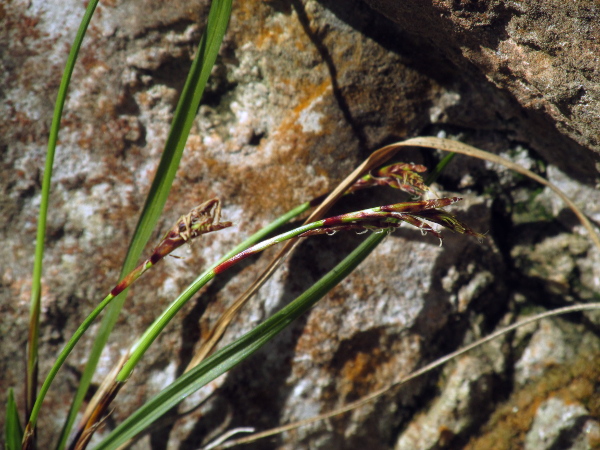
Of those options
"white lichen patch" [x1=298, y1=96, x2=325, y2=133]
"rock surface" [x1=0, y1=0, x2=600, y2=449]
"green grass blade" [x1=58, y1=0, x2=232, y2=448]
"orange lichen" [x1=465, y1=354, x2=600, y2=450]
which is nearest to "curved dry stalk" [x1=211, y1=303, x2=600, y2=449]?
"rock surface" [x1=0, y1=0, x2=600, y2=449]

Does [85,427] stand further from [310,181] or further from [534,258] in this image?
[534,258]

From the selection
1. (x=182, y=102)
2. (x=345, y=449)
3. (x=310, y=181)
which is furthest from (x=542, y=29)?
(x=345, y=449)

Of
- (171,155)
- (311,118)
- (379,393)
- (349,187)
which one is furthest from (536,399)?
(171,155)

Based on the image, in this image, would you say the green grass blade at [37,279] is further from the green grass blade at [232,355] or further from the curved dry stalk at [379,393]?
the curved dry stalk at [379,393]

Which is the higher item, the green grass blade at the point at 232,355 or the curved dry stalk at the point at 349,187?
the curved dry stalk at the point at 349,187

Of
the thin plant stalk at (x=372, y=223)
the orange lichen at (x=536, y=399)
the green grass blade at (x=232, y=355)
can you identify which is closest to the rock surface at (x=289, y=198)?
the orange lichen at (x=536, y=399)

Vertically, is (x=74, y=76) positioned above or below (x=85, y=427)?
above

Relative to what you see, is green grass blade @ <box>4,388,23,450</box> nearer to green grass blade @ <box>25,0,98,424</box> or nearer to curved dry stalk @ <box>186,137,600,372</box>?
green grass blade @ <box>25,0,98,424</box>
